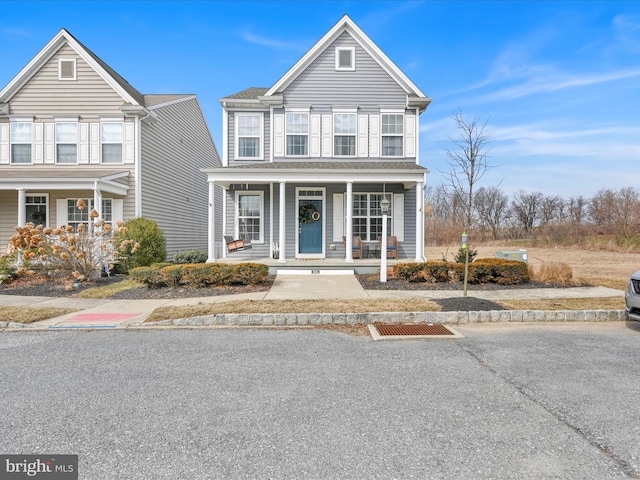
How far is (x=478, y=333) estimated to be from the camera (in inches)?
240

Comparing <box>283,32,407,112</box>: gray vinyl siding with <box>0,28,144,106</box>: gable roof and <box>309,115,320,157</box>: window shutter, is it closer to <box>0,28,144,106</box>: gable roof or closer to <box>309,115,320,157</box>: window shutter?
<box>309,115,320,157</box>: window shutter

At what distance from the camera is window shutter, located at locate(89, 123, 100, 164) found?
1526 cm

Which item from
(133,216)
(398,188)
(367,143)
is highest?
(367,143)

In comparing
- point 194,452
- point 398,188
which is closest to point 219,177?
point 398,188

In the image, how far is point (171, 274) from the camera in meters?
9.79

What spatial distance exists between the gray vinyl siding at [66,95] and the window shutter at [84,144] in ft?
1.42

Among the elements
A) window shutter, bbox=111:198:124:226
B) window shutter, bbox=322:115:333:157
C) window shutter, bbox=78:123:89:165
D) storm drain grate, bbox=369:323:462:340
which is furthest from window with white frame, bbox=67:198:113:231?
storm drain grate, bbox=369:323:462:340

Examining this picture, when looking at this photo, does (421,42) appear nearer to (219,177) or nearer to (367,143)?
(367,143)

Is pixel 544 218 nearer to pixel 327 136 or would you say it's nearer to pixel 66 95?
pixel 327 136

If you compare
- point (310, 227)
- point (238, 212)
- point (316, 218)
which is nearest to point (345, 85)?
point (316, 218)

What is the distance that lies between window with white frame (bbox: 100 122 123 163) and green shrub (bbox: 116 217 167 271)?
3.11 metres

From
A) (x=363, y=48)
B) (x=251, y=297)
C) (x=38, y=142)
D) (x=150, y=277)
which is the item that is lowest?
(x=251, y=297)

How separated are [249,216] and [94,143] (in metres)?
6.87

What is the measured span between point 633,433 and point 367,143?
12989 mm
